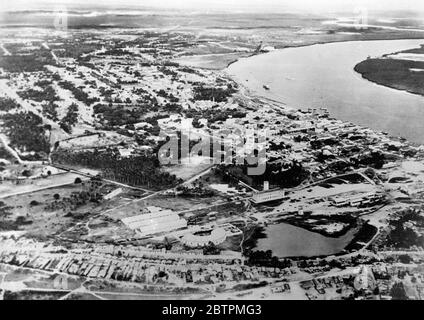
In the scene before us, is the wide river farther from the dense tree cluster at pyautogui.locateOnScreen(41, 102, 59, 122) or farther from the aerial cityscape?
the dense tree cluster at pyautogui.locateOnScreen(41, 102, 59, 122)

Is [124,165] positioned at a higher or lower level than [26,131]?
lower

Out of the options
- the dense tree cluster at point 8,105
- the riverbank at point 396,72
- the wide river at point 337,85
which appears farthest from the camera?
the riverbank at point 396,72

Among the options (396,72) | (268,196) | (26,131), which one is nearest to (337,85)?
(396,72)

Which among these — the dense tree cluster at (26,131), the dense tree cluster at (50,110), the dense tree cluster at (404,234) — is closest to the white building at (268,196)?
the dense tree cluster at (404,234)

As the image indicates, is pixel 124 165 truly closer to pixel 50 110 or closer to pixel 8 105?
pixel 50 110

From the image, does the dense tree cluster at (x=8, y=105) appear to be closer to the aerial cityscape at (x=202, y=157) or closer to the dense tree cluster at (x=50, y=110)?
the aerial cityscape at (x=202, y=157)

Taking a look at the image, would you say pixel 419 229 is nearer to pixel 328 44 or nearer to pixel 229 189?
pixel 229 189

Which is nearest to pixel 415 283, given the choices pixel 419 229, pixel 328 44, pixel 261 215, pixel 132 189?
pixel 419 229
